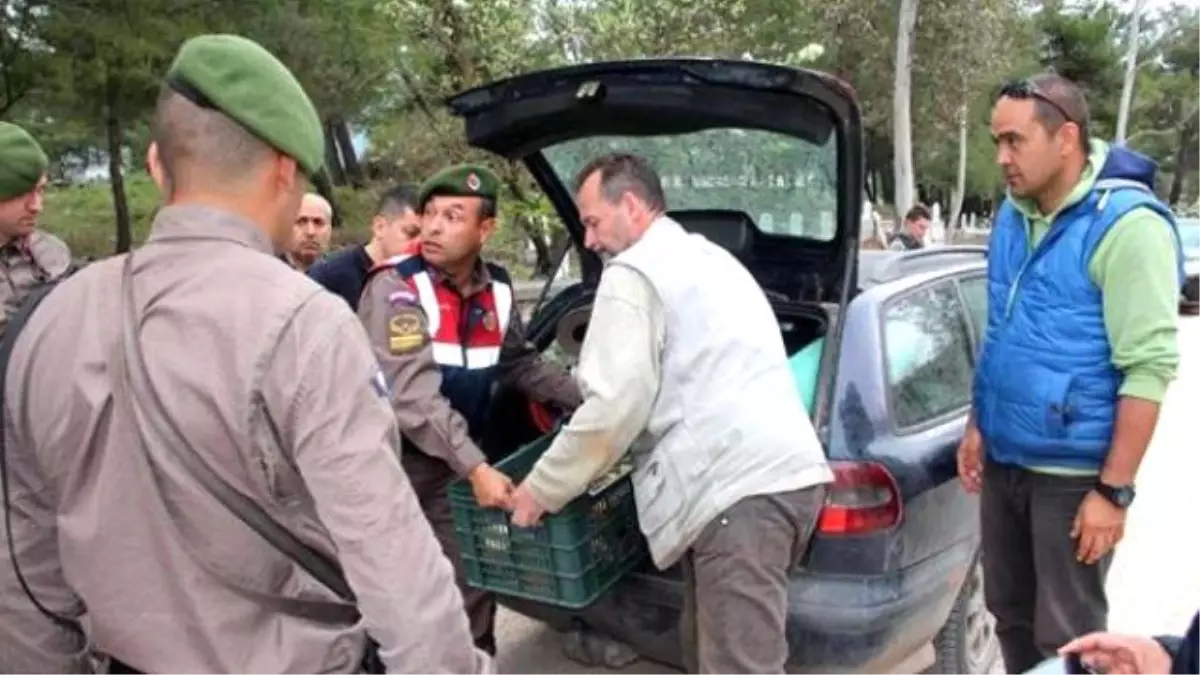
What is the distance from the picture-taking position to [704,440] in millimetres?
2738

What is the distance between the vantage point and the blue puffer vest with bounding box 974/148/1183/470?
2619 millimetres

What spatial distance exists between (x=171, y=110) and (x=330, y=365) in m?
0.46

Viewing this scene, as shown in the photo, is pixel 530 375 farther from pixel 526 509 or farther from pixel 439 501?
pixel 526 509

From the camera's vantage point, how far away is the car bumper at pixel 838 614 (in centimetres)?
293

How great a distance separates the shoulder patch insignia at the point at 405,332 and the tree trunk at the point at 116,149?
37.1 ft

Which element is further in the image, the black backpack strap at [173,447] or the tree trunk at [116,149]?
the tree trunk at [116,149]

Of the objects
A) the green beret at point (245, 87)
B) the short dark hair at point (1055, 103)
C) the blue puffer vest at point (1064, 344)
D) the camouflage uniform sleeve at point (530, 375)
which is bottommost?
the camouflage uniform sleeve at point (530, 375)

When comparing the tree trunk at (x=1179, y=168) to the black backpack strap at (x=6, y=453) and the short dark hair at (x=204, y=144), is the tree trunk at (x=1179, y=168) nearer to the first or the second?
the short dark hair at (x=204, y=144)

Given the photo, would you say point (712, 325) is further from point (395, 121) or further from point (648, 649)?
point (395, 121)

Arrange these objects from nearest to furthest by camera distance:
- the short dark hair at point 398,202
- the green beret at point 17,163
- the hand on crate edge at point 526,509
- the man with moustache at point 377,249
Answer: the hand on crate edge at point 526,509, the green beret at point 17,163, the man with moustache at point 377,249, the short dark hair at point 398,202

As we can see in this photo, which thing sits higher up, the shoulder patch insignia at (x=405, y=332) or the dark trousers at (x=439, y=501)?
the shoulder patch insignia at (x=405, y=332)

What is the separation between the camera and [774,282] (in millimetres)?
3971

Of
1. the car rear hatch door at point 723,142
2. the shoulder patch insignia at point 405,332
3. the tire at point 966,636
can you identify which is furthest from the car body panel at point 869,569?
the shoulder patch insignia at point 405,332

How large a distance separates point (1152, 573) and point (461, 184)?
12.6ft
